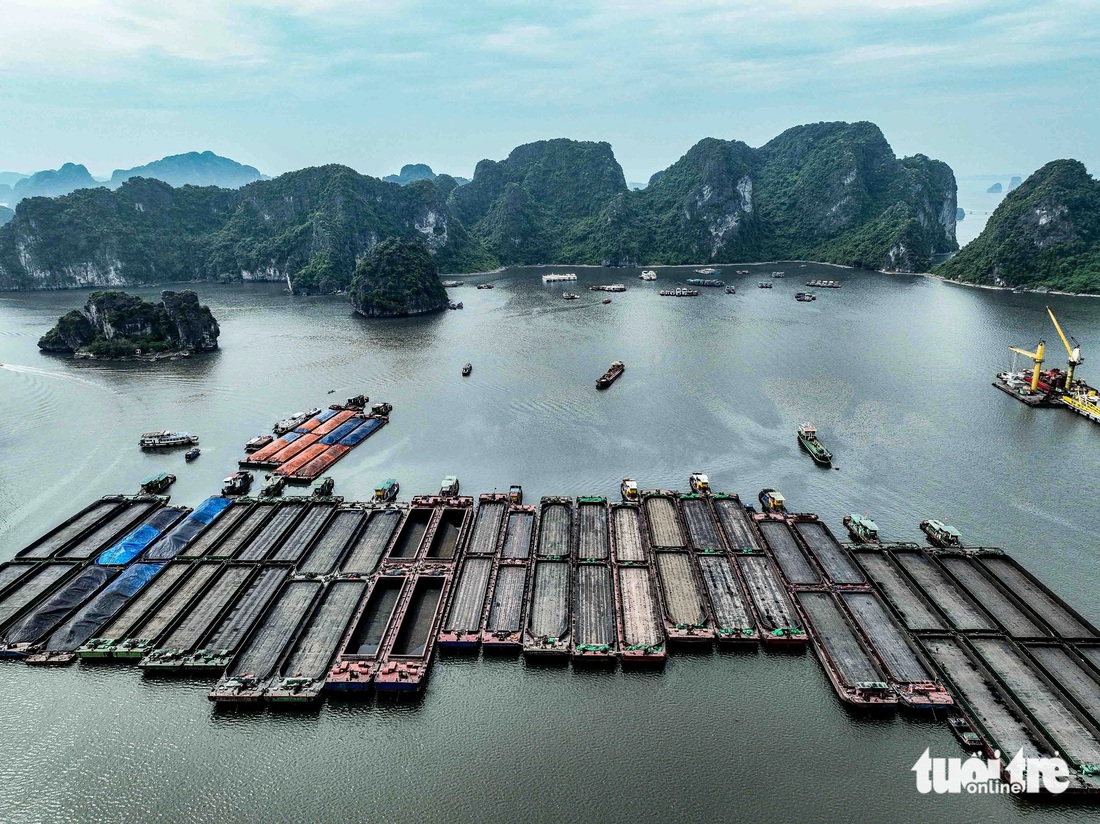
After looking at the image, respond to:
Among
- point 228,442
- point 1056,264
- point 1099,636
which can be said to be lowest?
point 228,442

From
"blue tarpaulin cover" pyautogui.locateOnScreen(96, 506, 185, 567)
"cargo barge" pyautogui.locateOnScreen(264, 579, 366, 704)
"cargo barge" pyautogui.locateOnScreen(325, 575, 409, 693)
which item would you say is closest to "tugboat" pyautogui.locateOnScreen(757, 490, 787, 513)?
"cargo barge" pyautogui.locateOnScreen(325, 575, 409, 693)

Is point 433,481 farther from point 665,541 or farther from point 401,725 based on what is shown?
point 401,725

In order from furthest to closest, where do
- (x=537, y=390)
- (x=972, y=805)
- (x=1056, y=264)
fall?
(x=1056, y=264)
(x=537, y=390)
(x=972, y=805)

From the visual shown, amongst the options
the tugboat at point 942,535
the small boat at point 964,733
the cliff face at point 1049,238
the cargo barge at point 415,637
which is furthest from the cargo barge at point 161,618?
the cliff face at point 1049,238

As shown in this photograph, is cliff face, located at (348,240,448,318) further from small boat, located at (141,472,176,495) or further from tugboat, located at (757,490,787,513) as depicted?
tugboat, located at (757,490,787,513)

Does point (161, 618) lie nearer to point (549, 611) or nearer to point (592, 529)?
point (549, 611)

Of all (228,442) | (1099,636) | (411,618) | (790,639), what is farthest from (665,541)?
(228,442)

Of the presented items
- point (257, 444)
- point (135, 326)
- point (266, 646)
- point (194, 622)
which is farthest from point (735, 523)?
point (135, 326)

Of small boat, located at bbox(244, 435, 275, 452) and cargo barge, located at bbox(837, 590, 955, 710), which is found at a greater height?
cargo barge, located at bbox(837, 590, 955, 710)

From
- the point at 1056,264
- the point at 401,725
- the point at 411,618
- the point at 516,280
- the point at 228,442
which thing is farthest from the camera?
the point at 516,280
